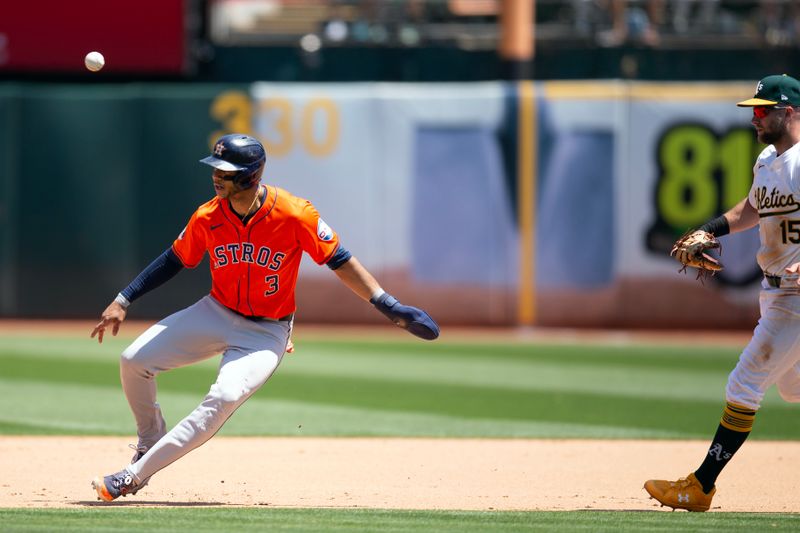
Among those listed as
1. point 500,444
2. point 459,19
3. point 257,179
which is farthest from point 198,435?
point 459,19

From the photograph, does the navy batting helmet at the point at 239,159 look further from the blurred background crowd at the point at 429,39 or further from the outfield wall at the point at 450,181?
the blurred background crowd at the point at 429,39

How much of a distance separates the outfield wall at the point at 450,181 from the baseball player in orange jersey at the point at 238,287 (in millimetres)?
10499

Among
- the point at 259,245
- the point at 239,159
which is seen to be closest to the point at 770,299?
the point at 259,245

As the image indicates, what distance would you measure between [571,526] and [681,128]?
476 inches

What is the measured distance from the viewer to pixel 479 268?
56.0 feet

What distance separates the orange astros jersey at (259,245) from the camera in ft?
20.6

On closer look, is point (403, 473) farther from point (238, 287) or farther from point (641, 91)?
point (641, 91)

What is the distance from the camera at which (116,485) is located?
6000 millimetres

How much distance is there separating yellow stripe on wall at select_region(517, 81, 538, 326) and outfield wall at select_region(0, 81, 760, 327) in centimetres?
2

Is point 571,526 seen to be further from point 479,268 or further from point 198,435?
point 479,268

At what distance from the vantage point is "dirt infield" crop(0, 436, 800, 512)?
6512mm

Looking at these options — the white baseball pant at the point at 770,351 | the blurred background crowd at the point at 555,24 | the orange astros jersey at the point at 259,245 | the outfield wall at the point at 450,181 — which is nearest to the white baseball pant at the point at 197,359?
the orange astros jersey at the point at 259,245

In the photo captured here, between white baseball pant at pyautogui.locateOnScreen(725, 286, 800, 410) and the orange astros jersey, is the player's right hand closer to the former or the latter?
the orange astros jersey

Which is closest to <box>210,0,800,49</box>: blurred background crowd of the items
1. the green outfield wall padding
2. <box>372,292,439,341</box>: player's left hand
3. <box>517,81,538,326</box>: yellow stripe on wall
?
<box>517,81,538,326</box>: yellow stripe on wall
